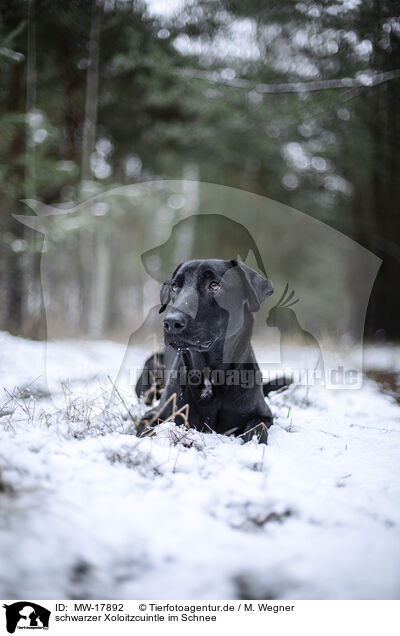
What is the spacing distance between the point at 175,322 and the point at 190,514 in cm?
108

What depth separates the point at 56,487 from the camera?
1.38 metres

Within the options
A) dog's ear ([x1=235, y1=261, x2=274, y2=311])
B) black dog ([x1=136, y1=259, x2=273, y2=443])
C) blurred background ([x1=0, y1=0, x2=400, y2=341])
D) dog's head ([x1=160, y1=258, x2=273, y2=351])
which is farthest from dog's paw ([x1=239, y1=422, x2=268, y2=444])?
blurred background ([x1=0, y1=0, x2=400, y2=341])

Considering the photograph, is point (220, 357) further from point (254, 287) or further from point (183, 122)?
point (183, 122)

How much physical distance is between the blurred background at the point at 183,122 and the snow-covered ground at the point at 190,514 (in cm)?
480

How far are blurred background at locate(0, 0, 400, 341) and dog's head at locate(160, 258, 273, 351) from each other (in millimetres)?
3948

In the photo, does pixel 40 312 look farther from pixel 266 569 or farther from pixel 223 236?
pixel 266 569

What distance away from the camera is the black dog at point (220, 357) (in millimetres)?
2350

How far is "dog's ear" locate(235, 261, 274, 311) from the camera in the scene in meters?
2.46

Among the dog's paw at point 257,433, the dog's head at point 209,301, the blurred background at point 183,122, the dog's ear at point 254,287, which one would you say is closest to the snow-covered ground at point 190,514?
the dog's paw at point 257,433

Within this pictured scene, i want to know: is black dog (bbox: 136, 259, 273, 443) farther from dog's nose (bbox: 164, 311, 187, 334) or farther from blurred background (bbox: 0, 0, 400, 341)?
blurred background (bbox: 0, 0, 400, 341)

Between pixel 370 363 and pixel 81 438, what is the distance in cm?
513

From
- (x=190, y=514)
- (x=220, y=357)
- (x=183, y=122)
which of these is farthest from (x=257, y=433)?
(x=183, y=122)

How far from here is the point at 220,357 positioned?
8.17 ft
